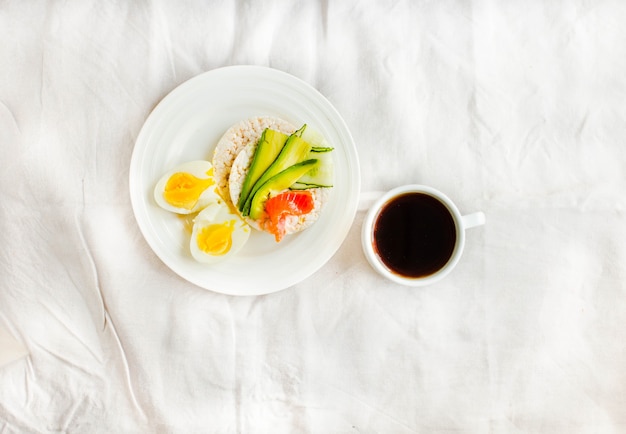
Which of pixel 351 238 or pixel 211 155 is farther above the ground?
pixel 211 155

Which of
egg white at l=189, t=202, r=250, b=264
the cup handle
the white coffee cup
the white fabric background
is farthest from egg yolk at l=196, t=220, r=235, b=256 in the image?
the cup handle

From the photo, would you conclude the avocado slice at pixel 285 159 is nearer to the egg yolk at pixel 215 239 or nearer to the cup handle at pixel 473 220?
the egg yolk at pixel 215 239

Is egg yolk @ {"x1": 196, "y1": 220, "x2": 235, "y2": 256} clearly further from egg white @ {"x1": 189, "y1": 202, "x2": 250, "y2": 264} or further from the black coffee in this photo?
the black coffee

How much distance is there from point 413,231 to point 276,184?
308mm

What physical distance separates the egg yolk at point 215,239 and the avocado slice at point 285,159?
0.06 m

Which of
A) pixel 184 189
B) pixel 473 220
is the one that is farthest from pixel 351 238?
pixel 184 189

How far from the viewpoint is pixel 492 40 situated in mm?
1367

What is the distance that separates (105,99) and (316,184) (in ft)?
1.66

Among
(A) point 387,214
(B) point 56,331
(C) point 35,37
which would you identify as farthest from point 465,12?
(B) point 56,331

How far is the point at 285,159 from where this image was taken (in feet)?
4.01

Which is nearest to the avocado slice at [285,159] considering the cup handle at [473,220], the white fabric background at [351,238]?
the white fabric background at [351,238]

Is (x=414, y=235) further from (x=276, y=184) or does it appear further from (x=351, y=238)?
(x=276, y=184)

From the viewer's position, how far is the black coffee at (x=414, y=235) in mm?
1244

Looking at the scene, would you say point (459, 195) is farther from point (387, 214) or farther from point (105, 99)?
point (105, 99)
